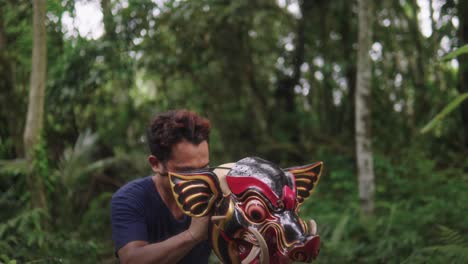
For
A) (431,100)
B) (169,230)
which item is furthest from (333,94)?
(169,230)

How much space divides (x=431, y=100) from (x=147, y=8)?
4.91 metres

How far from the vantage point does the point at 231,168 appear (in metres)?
2.53

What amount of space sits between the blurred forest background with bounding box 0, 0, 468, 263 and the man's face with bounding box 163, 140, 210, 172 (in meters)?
1.73

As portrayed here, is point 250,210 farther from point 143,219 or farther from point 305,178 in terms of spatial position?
point 143,219

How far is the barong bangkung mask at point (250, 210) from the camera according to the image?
7.38 ft

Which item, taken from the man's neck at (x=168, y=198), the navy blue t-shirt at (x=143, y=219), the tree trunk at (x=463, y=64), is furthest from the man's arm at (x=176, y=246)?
the tree trunk at (x=463, y=64)

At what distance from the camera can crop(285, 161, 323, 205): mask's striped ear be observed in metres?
2.74

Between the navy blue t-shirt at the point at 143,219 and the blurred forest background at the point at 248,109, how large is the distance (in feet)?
4.48

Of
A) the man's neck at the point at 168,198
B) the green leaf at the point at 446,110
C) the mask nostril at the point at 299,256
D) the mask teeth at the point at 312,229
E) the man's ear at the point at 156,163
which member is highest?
the green leaf at the point at 446,110

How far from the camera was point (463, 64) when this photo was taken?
715cm

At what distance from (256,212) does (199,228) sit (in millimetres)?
340

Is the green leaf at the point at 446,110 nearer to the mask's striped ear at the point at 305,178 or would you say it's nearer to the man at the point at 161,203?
the mask's striped ear at the point at 305,178

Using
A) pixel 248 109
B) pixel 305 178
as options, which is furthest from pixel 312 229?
pixel 248 109

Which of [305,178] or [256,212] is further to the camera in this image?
[305,178]
